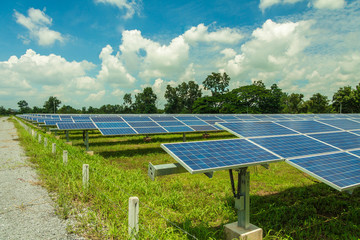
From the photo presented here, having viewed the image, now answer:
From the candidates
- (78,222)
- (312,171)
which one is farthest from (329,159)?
(78,222)

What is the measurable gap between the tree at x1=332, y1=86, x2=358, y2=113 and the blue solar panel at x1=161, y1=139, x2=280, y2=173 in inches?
2681

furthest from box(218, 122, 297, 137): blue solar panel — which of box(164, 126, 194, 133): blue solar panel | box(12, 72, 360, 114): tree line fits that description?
box(12, 72, 360, 114): tree line

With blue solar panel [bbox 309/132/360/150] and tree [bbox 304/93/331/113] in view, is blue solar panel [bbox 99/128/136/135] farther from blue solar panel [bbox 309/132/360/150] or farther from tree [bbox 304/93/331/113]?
tree [bbox 304/93/331/113]

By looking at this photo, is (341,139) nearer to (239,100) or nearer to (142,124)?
(142,124)

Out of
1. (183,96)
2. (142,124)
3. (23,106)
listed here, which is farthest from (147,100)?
(23,106)

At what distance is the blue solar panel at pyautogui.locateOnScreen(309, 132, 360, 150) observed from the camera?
648cm

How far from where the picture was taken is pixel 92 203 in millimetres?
7000

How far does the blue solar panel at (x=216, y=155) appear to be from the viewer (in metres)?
4.37

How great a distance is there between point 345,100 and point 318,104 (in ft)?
46.9

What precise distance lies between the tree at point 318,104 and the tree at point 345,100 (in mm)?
8121

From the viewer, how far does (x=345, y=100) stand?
59.6 metres

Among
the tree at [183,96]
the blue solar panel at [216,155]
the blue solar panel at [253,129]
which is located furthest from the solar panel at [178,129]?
the tree at [183,96]

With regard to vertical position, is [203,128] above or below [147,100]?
below

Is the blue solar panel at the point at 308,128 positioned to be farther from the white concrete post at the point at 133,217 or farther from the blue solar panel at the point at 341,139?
the white concrete post at the point at 133,217
